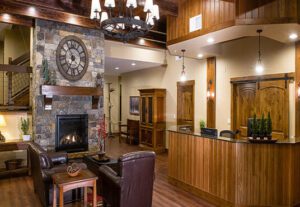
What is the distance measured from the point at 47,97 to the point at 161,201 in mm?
3380

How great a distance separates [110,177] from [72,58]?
3.62 metres

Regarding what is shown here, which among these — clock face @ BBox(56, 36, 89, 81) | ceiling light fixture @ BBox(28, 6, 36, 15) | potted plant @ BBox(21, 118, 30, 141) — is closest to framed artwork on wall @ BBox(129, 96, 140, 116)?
clock face @ BBox(56, 36, 89, 81)

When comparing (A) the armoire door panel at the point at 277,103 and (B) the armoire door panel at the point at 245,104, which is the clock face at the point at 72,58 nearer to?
(B) the armoire door panel at the point at 245,104

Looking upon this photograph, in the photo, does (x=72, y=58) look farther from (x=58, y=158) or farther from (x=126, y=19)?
(x=126, y=19)

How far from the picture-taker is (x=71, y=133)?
5969mm

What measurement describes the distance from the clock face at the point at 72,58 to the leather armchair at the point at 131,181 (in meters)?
3.22

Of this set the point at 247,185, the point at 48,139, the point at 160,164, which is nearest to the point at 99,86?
the point at 48,139

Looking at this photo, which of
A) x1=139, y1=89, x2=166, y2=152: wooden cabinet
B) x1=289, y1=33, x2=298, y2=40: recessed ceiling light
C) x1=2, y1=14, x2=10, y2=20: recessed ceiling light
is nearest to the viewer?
Result: x1=289, y1=33, x2=298, y2=40: recessed ceiling light

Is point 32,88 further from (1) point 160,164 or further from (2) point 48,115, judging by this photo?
(1) point 160,164

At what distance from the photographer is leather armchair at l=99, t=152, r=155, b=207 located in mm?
3131

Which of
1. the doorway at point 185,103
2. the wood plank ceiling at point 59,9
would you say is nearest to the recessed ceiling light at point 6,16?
the wood plank ceiling at point 59,9

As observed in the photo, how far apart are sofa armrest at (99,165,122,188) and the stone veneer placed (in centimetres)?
265

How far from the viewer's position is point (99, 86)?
20.2ft

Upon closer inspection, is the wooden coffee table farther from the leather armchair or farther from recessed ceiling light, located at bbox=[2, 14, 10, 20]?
recessed ceiling light, located at bbox=[2, 14, 10, 20]
